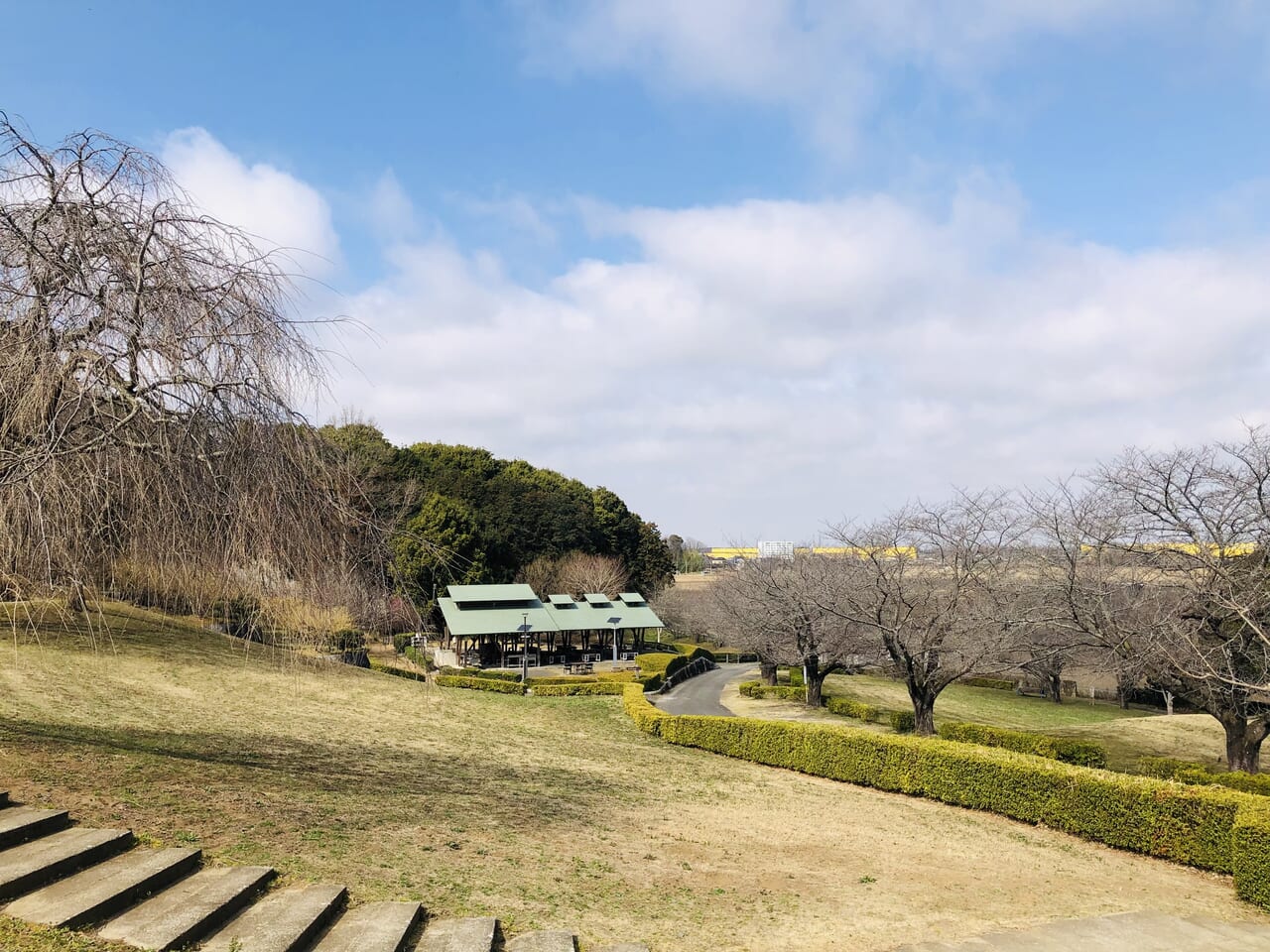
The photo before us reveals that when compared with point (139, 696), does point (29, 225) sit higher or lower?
higher

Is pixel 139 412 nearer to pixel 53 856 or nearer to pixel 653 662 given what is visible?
pixel 53 856

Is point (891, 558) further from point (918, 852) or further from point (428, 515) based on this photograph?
point (428, 515)

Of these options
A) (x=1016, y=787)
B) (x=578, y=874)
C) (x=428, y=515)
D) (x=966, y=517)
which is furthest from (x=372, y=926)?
(x=428, y=515)

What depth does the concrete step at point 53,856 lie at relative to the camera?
5422 mm

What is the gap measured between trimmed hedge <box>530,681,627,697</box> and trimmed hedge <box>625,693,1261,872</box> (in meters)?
11.5

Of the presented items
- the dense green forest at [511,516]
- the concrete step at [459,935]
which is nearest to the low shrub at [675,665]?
the dense green forest at [511,516]

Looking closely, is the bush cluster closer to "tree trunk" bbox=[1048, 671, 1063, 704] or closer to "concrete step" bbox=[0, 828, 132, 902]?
"concrete step" bbox=[0, 828, 132, 902]

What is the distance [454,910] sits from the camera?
→ 22.4 feet

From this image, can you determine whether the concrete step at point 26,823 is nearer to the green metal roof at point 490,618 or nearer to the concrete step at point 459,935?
the concrete step at point 459,935

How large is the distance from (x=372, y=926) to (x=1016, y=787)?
43.9 ft

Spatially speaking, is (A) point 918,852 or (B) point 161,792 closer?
(B) point 161,792

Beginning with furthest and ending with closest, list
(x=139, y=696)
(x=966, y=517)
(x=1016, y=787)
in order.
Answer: (x=966, y=517)
(x=139, y=696)
(x=1016, y=787)

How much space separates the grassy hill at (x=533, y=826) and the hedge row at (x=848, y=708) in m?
7.20

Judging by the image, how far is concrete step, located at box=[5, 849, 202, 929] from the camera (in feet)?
16.9
